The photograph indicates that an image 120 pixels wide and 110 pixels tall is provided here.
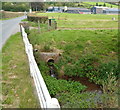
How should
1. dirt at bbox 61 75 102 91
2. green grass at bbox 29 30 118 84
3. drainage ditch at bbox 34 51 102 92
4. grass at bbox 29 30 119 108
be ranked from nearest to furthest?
grass at bbox 29 30 119 108
dirt at bbox 61 75 102 91
drainage ditch at bbox 34 51 102 92
green grass at bbox 29 30 118 84

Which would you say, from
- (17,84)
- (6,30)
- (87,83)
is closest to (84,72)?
(87,83)

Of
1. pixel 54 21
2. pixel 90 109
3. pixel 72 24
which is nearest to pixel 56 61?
pixel 90 109

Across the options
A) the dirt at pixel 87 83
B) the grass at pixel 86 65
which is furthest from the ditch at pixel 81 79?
the grass at pixel 86 65

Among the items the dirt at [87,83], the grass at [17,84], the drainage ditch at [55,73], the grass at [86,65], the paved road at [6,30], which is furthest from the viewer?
the paved road at [6,30]

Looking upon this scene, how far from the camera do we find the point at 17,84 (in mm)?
4590

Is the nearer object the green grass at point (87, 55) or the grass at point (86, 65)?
the grass at point (86, 65)

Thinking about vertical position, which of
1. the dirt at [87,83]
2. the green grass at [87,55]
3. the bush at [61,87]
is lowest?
the dirt at [87,83]

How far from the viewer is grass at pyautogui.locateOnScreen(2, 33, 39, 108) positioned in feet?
12.0

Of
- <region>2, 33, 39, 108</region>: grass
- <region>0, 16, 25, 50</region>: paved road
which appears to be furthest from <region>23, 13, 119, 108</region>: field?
<region>0, 16, 25, 50</region>: paved road

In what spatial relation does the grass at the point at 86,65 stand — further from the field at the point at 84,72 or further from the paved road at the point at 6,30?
the paved road at the point at 6,30

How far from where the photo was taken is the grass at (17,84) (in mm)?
3646

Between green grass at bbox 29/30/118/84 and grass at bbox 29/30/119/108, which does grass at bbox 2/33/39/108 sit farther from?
green grass at bbox 29/30/118/84

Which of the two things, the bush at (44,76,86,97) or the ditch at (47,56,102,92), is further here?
the ditch at (47,56,102,92)

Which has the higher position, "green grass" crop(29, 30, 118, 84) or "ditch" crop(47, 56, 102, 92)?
"green grass" crop(29, 30, 118, 84)
